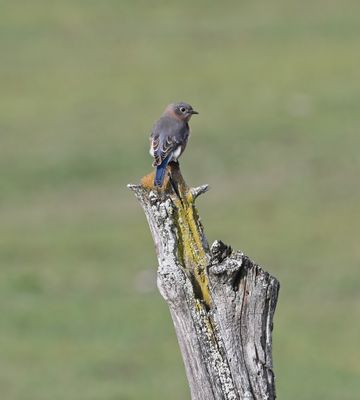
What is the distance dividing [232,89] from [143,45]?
416 cm

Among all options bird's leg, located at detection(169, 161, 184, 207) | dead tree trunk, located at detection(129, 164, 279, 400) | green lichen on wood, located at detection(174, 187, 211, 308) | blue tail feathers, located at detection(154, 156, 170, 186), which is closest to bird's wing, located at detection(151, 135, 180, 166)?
blue tail feathers, located at detection(154, 156, 170, 186)

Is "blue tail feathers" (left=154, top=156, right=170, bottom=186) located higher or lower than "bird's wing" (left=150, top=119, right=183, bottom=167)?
lower


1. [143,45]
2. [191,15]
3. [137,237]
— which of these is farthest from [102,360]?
[191,15]

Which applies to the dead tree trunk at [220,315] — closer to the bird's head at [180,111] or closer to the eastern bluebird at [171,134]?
the eastern bluebird at [171,134]

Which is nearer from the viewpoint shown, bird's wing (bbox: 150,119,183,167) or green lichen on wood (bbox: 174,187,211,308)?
green lichen on wood (bbox: 174,187,211,308)

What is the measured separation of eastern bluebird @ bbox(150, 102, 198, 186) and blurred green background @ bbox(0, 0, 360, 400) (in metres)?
5.53

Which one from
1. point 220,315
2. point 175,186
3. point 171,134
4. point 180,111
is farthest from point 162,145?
point 220,315

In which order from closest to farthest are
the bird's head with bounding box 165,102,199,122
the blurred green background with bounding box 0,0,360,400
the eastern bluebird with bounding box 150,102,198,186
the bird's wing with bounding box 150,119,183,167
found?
the eastern bluebird with bounding box 150,102,198,186 → the bird's wing with bounding box 150,119,183,167 → the bird's head with bounding box 165,102,199,122 → the blurred green background with bounding box 0,0,360,400

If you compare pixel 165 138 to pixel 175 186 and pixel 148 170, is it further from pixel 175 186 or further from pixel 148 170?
pixel 148 170

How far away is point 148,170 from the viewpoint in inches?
950

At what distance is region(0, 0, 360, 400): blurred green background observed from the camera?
56.3 ft

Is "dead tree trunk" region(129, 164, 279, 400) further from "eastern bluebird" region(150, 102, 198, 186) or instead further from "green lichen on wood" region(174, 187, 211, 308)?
"eastern bluebird" region(150, 102, 198, 186)

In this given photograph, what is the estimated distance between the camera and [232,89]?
2917 centimetres

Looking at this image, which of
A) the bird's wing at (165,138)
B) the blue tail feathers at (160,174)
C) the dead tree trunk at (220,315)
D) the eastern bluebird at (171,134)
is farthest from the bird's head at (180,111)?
the dead tree trunk at (220,315)
